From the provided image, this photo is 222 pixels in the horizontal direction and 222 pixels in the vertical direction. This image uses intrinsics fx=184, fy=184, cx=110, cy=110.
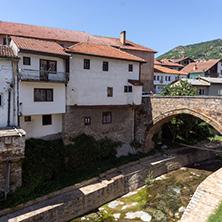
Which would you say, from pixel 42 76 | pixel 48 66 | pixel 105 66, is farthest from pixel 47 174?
pixel 105 66

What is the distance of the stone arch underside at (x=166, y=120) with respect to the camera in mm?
15055

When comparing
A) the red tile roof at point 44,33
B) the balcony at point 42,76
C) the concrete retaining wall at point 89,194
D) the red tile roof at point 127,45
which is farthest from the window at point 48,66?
the red tile roof at point 127,45

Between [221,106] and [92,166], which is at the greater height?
[221,106]

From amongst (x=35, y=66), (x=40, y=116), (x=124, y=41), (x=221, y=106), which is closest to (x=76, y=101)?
(x=40, y=116)

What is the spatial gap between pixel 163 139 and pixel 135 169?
309 inches

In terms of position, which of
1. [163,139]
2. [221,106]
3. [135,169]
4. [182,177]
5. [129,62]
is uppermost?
[129,62]

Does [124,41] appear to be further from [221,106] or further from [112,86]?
[221,106]

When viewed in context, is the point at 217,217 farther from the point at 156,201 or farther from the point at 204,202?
the point at 156,201

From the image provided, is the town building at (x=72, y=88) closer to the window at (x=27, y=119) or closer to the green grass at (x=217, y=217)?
the window at (x=27, y=119)

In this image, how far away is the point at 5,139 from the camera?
10.6m

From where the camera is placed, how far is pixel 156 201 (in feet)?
46.9

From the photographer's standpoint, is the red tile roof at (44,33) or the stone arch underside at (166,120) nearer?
the stone arch underside at (166,120)

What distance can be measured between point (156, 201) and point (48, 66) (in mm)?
13350

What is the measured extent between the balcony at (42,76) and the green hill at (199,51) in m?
91.1
